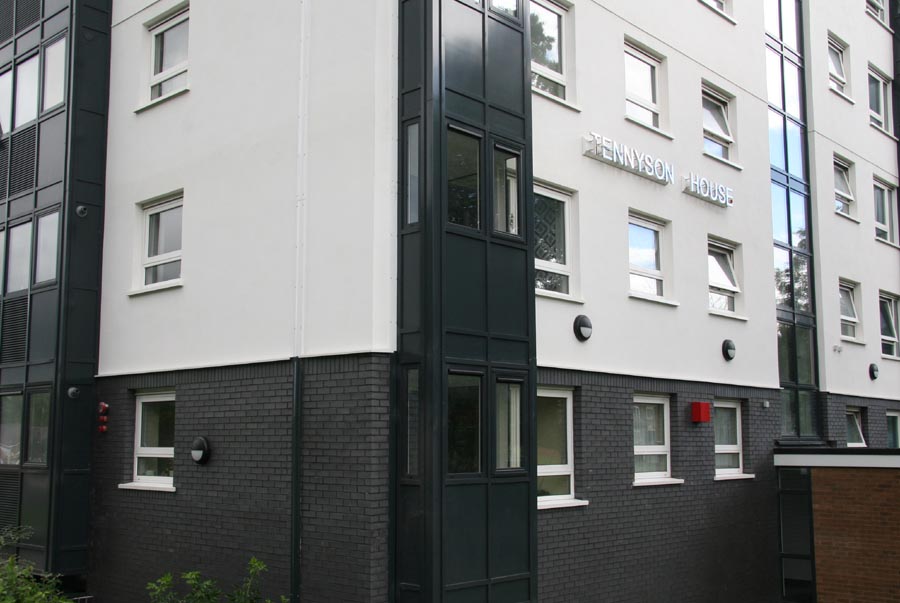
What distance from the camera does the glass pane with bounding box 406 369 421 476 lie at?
888cm

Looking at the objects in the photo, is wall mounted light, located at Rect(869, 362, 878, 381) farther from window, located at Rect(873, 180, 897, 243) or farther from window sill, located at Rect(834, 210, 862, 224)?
window, located at Rect(873, 180, 897, 243)

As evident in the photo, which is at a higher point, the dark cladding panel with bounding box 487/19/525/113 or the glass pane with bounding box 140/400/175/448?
the dark cladding panel with bounding box 487/19/525/113

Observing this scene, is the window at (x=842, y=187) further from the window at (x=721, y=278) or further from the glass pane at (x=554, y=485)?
the glass pane at (x=554, y=485)

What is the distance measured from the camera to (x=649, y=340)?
12633 millimetres

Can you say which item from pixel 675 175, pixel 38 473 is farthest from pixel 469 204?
pixel 38 473

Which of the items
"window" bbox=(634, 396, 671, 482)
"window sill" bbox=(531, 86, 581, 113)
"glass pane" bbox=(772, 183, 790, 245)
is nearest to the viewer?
"window sill" bbox=(531, 86, 581, 113)

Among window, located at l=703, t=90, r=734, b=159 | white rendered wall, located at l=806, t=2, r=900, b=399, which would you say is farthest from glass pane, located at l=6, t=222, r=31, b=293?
white rendered wall, located at l=806, t=2, r=900, b=399

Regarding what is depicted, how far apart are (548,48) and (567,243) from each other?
8.27 ft

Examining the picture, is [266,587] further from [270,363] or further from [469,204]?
[469,204]

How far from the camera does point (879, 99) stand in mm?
21109

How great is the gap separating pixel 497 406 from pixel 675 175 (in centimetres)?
579

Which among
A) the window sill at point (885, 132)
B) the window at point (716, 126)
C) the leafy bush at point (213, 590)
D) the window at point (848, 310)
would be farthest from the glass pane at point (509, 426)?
the window sill at point (885, 132)

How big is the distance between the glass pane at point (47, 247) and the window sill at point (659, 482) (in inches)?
327

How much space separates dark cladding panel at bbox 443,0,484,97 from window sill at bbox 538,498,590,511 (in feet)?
15.2
